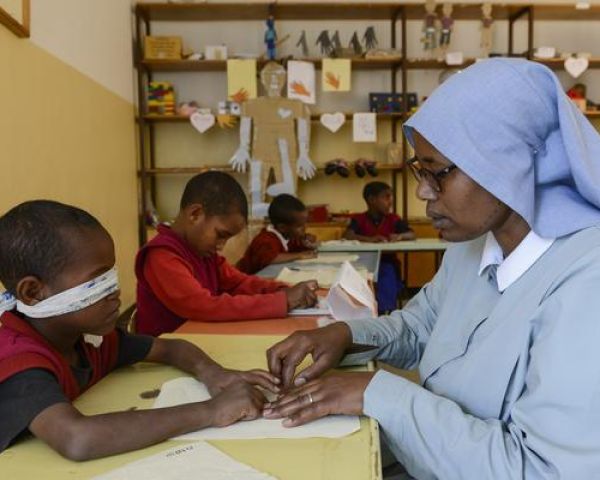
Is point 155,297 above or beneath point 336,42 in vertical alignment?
beneath

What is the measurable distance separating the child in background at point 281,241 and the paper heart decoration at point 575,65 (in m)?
2.98

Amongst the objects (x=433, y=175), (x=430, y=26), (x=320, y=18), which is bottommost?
(x=433, y=175)

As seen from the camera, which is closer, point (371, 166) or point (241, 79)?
point (241, 79)

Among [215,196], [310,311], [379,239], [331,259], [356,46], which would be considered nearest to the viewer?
[310,311]

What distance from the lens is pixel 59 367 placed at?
0.92m

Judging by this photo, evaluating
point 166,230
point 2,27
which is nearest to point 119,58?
point 2,27

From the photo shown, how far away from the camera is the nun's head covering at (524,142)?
32.2 inches

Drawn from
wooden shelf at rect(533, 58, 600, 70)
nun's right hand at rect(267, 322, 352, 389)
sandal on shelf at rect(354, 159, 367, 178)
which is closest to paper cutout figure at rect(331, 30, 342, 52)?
sandal on shelf at rect(354, 159, 367, 178)

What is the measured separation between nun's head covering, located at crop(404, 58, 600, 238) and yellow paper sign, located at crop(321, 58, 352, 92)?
432cm

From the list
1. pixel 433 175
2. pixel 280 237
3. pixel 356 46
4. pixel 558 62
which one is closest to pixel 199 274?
pixel 433 175

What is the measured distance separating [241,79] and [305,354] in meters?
4.27

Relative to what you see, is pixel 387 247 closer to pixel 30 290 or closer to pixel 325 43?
pixel 325 43

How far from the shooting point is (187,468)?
76cm

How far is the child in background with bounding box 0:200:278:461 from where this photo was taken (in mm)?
812
